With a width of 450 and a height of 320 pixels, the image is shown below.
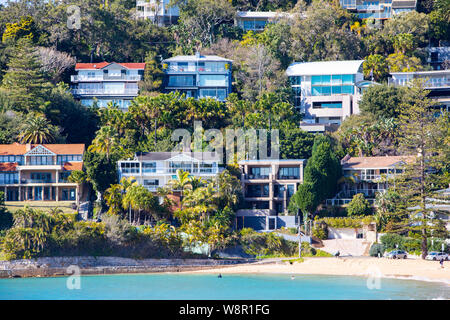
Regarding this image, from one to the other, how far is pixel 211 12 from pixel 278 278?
54694 mm

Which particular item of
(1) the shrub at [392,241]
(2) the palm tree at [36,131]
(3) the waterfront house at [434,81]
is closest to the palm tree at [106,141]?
(2) the palm tree at [36,131]

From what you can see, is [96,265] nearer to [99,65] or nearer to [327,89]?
[99,65]

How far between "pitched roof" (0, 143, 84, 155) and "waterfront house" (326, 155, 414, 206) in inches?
986

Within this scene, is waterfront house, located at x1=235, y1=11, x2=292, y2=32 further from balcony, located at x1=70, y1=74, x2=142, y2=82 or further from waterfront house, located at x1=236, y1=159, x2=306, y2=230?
waterfront house, located at x1=236, y1=159, x2=306, y2=230

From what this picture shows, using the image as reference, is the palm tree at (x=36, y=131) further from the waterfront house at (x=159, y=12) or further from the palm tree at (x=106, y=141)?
the waterfront house at (x=159, y=12)

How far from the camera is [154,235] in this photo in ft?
236

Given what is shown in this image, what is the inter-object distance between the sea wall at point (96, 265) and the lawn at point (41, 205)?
8.29 m

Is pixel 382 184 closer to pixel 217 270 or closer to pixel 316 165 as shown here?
pixel 316 165

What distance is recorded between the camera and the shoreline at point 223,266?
6725 cm

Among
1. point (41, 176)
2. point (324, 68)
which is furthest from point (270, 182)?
point (324, 68)

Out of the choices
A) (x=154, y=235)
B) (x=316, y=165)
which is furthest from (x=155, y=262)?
(x=316, y=165)

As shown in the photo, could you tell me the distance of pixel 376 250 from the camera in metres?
73.4

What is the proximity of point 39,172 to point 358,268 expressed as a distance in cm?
3319

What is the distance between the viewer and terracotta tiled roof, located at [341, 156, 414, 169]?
3268 inches
